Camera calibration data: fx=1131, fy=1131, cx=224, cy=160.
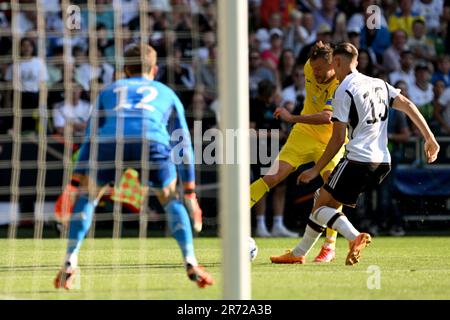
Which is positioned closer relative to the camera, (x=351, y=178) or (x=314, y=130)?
(x=351, y=178)

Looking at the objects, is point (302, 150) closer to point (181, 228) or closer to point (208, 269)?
point (208, 269)

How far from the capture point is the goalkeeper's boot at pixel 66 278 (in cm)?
865

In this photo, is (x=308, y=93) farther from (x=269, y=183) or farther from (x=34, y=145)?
(x=34, y=145)

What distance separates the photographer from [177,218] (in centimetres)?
881

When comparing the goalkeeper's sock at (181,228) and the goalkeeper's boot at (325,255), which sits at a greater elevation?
the goalkeeper's sock at (181,228)

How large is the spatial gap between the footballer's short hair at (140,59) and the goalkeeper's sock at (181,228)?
3.59 ft

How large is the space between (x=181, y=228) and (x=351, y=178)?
225 cm

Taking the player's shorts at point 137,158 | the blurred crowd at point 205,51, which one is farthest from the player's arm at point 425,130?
the blurred crowd at point 205,51

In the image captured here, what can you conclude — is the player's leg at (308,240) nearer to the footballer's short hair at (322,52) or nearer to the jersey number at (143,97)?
the footballer's short hair at (322,52)

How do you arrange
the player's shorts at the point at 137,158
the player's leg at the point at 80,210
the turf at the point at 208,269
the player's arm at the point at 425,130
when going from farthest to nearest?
the player's arm at the point at 425,130 → the player's shorts at the point at 137,158 → the player's leg at the point at 80,210 → the turf at the point at 208,269

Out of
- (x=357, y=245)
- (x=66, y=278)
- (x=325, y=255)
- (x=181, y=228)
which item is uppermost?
(x=181, y=228)

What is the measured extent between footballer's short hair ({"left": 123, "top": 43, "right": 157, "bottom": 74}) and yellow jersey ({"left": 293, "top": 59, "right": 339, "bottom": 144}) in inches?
109

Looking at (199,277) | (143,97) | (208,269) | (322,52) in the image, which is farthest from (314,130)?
(199,277)
